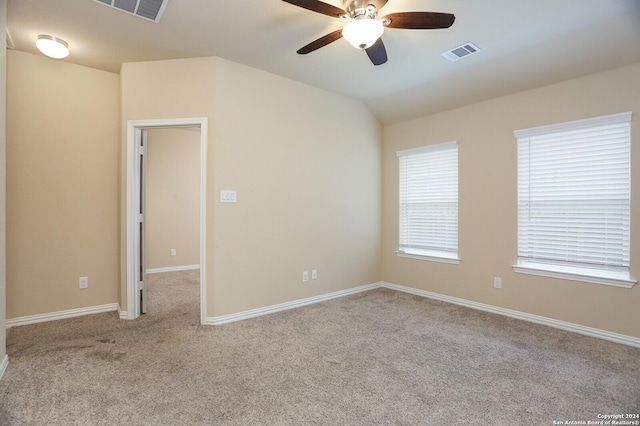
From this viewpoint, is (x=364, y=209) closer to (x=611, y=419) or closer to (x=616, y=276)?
(x=616, y=276)

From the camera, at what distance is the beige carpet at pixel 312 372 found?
178 cm

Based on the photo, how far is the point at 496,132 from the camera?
11.6 feet

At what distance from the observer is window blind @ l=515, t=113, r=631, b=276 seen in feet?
9.12

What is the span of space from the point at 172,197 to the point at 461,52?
5198 millimetres

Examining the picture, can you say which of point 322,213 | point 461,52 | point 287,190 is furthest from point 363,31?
point 322,213

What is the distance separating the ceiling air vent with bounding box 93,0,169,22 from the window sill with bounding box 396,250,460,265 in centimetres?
382

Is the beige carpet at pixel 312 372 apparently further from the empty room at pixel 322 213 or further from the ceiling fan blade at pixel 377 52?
the ceiling fan blade at pixel 377 52

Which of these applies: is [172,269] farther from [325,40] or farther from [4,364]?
[325,40]

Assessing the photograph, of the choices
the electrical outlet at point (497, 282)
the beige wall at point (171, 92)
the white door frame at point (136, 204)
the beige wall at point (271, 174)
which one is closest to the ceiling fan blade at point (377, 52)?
the beige wall at point (271, 174)

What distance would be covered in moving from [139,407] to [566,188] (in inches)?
156

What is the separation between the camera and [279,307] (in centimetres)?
358

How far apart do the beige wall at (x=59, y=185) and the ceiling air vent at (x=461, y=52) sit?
141 inches

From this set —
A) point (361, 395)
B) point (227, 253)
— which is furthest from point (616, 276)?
point (227, 253)

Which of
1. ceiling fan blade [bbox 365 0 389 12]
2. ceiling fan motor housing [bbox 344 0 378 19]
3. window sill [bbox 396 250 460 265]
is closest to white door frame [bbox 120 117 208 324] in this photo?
ceiling fan motor housing [bbox 344 0 378 19]
